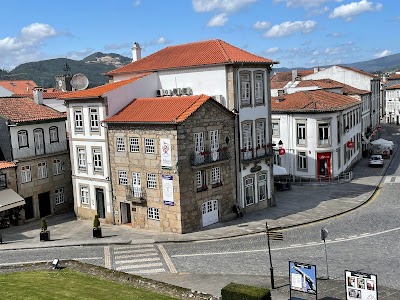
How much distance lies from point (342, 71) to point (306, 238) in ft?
193

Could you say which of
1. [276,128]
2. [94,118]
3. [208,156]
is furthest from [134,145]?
[276,128]

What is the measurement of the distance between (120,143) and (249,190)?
11.3 meters

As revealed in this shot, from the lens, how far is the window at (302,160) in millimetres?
53344

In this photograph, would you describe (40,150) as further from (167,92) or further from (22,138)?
(167,92)

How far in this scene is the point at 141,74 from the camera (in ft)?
138

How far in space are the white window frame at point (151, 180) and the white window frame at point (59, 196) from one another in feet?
43.0

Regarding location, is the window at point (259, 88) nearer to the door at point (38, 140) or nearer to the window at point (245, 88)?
the window at point (245, 88)

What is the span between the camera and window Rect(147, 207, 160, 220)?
117 feet

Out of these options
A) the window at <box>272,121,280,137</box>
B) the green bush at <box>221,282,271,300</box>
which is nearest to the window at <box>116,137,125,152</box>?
the green bush at <box>221,282,271,300</box>

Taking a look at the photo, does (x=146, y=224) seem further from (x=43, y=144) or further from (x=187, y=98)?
(x=43, y=144)

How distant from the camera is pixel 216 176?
3697cm

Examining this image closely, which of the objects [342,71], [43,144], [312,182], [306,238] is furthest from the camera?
[342,71]

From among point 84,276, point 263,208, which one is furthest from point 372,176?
point 84,276

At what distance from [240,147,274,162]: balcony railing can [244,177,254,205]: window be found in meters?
1.74
